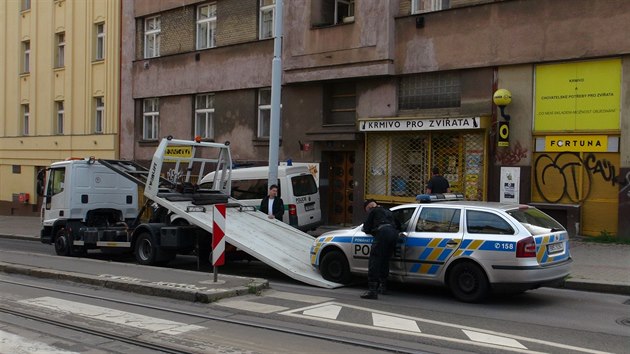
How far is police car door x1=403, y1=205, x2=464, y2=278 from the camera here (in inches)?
381

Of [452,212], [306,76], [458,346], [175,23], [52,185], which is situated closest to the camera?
[458,346]

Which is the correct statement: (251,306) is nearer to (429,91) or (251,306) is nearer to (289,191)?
(289,191)

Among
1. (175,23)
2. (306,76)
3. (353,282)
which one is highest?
(175,23)

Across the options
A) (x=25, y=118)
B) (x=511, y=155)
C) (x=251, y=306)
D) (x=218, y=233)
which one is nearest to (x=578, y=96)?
(x=511, y=155)

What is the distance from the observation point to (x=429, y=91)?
1820 cm

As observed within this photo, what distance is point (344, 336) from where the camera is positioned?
729 centimetres

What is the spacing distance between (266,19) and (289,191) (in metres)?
8.53

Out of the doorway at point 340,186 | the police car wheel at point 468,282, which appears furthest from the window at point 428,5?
the police car wheel at point 468,282

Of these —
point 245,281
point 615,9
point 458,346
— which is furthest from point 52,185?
point 615,9

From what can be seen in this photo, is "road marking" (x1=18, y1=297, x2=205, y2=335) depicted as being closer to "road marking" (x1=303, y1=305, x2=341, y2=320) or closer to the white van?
"road marking" (x1=303, y1=305, x2=341, y2=320)

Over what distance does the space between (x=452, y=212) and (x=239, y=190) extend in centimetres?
896

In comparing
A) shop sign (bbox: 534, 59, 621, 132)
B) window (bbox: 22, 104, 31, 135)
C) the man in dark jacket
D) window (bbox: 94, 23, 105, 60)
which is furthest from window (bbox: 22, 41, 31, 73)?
shop sign (bbox: 534, 59, 621, 132)

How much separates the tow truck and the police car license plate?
3496 millimetres

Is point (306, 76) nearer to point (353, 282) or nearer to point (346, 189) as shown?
point (346, 189)
